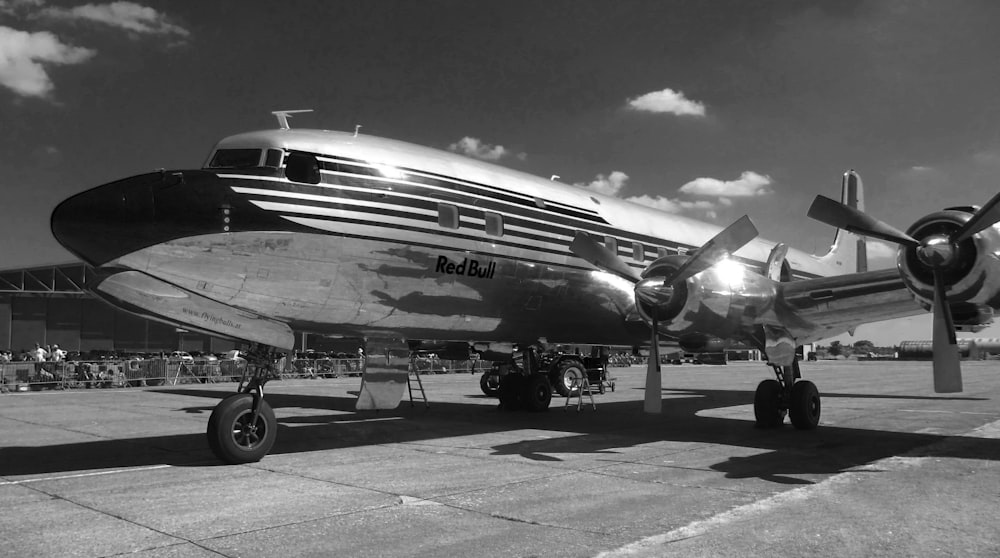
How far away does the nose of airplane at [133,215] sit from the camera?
24.7ft

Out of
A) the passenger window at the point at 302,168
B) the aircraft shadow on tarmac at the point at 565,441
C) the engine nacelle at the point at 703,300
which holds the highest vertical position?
the passenger window at the point at 302,168

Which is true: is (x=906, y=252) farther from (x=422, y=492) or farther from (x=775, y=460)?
(x=422, y=492)

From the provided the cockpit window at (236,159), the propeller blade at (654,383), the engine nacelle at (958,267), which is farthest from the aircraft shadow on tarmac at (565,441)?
the cockpit window at (236,159)

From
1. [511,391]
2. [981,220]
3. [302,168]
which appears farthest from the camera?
[511,391]

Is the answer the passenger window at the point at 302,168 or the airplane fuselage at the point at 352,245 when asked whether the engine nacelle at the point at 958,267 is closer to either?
the airplane fuselage at the point at 352,245

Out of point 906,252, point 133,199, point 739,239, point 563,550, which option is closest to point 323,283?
point 133,199

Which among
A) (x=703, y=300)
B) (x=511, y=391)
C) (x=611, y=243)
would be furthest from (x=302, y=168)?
(x=511, y=391)

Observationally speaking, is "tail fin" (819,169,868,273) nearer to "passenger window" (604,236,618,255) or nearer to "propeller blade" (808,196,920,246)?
"passenger window" (604,236,618,255)

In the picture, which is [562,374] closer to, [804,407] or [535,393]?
[535,393]

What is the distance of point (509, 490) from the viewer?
22.8ft

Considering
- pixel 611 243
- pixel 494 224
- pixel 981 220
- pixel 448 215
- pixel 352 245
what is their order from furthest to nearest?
pixel 611 243
pixel 494 224
pixel 448 215
pixel 352 245
pixel 981 220

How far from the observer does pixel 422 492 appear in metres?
6.89

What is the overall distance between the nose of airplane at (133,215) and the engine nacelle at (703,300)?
262 inches

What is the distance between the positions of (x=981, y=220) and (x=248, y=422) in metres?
9.57
